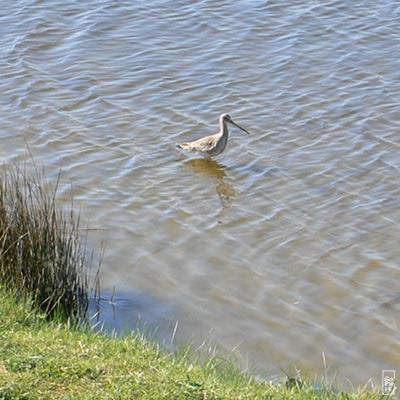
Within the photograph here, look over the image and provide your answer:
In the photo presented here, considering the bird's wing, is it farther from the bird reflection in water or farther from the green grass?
the green grass

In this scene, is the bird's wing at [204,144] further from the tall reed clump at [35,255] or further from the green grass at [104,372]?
the green grass at [104,372]

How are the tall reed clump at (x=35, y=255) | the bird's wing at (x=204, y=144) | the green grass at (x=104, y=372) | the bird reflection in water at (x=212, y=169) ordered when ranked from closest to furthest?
the green grass at (x=104, y=372) < the tall reed clump at (x=35, y=255) < the bird reflection in water at (x=212, y=169) < the bird's wing at (x=204, y=144)

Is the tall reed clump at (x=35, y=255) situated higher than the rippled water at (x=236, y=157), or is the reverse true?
the tall reed clump at (x=35, y=255)

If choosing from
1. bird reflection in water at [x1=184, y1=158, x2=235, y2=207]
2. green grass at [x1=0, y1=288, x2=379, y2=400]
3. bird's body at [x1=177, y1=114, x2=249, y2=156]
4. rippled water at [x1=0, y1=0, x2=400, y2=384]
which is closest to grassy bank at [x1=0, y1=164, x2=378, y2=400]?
green grass at [x1=0, y1=288, x2=379, y2=400]

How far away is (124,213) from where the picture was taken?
10.4 metres

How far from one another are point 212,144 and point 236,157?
52cm

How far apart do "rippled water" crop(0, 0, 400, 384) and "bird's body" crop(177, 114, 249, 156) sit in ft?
0.62

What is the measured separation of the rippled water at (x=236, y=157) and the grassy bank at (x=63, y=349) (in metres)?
0.95

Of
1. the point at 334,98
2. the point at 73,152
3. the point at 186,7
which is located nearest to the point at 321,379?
the point at 73,152

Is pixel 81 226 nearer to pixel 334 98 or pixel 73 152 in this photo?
pixel 73 152

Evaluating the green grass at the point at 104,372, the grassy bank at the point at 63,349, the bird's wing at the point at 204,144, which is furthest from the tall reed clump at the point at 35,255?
the bird's wing at the point at 204,144

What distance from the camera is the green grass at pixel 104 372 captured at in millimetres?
5828

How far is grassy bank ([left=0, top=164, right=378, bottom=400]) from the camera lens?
588 centimetres

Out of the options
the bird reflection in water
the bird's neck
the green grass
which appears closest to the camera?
the green grass
